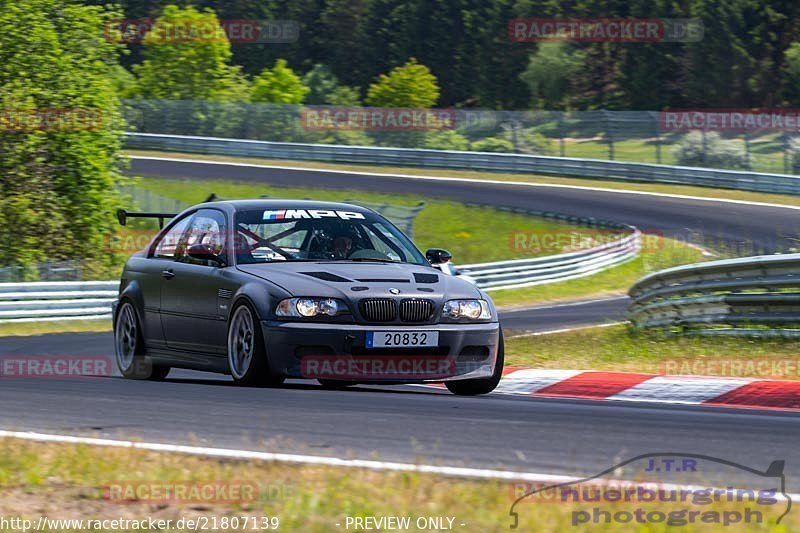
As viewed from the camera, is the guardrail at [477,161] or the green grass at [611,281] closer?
the green grass at [611,281]

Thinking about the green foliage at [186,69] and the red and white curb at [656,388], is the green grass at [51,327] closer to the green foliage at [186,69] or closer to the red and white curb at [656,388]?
the red and white curb at [656,388]

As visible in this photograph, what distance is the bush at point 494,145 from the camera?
146 ft

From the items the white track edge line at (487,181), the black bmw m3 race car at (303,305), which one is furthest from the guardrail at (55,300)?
the black bmw m3 race car at (303,305)

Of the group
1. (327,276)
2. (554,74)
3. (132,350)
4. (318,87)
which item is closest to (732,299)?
(327,276)

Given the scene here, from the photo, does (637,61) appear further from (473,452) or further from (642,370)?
(473,452)

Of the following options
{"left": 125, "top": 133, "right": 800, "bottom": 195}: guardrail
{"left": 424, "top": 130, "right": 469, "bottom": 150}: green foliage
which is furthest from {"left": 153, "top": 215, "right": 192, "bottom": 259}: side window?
{"left": 424, "top": 130, "right": 469, "bottom": 150}: green foliage

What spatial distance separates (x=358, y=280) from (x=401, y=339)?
21.4 inches

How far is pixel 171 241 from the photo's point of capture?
10.4 metres

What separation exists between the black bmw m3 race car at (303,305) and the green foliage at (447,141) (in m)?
35.3

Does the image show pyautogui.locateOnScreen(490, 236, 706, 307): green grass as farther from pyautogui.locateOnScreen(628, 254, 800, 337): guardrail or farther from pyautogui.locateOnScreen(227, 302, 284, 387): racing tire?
pyautogui.locateOnScreen(227, 302, 284, 387): racing tire

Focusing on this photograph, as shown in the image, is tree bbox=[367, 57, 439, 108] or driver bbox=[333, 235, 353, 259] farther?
tree bbox=[367, 57, 439, 108]

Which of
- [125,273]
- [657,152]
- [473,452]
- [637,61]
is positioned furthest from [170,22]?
[473,452]

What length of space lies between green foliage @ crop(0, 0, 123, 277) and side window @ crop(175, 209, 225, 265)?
778 inches

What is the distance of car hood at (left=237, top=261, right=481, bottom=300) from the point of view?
27.8 feet
